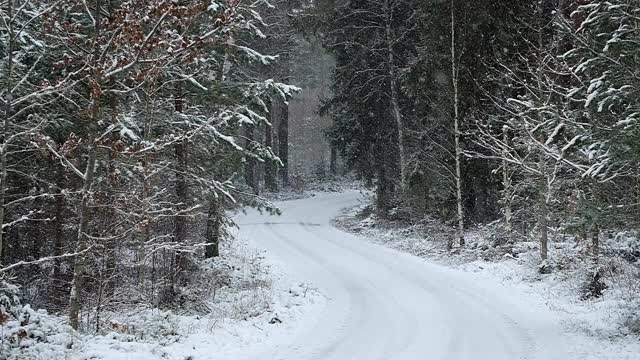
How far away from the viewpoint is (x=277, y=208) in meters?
15.6

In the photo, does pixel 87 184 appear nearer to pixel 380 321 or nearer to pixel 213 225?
pixel 380 321

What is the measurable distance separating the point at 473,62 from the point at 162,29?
13.7 m

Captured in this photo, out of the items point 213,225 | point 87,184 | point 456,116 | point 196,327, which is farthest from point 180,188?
point 456,116

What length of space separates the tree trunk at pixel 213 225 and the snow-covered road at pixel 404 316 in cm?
237

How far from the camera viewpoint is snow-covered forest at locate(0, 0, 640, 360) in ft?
27.0

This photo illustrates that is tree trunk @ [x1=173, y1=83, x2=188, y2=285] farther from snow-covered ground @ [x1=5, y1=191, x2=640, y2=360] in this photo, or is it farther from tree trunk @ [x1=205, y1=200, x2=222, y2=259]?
snow-covered ground @ [x1=5, y1=191, x2=640, y2=360]

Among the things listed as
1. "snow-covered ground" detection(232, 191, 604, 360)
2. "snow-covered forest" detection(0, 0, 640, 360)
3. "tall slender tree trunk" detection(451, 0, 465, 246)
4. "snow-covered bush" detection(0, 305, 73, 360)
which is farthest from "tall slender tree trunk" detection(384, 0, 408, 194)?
"snow-covered bush" detection(0, 305, 73, 360)

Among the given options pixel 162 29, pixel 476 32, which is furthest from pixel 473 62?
pixel 162 29

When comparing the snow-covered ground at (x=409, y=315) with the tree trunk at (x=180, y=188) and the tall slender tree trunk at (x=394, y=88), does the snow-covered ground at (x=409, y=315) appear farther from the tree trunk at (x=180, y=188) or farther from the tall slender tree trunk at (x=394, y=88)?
the tall slender tree trunk at (x=394, y=88)

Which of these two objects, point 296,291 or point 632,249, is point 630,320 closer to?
point 632,249

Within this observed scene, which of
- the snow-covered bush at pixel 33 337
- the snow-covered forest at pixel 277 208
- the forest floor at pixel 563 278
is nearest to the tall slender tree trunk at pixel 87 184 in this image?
the snow-covered forest at pixel 277 208

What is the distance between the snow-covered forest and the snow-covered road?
0.08 meters

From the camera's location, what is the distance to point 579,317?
35.1ft

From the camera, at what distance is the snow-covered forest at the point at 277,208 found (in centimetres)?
823
